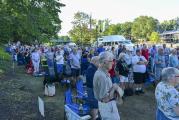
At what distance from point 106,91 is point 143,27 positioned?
367 feet

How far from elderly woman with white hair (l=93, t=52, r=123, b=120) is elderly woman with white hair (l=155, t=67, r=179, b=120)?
77cm

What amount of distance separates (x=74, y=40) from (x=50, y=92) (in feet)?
191

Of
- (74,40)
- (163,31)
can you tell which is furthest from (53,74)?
(163,31)

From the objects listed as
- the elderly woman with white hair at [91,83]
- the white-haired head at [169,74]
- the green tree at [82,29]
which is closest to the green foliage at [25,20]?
the elderly woman with white hair at [91,83]

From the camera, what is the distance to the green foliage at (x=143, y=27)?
114500mm

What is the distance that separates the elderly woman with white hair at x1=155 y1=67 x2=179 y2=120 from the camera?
4.83 m

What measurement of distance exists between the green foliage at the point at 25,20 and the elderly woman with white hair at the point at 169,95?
5287 mm

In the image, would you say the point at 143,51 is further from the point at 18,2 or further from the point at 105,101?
the point at 105,101

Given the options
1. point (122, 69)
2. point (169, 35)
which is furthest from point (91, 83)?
point (169, 35)

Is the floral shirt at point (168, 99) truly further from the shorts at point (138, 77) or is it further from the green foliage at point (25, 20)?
the shorts at point (138, 77)

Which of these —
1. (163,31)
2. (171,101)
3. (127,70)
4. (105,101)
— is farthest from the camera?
(163,31)

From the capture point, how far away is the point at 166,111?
500cm

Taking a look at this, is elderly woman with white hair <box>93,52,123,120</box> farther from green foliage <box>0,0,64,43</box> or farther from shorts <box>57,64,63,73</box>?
shorts <box>57,64,63,73</box>

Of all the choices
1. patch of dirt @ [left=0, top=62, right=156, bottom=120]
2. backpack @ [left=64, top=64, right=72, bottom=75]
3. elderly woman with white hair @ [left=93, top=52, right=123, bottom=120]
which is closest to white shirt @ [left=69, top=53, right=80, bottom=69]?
backpack @ [left=64, top=64, right=72, bottom=75]
